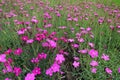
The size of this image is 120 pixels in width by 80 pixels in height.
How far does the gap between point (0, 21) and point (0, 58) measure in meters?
1.81

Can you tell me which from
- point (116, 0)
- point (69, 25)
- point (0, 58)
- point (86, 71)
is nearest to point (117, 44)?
point (69, 25)

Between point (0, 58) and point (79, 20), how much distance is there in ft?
6.32

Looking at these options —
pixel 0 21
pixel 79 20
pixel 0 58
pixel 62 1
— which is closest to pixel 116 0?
pixel 62 1

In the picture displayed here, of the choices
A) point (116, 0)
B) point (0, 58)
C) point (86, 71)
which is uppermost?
point (0, 58)

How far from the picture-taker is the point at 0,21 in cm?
357

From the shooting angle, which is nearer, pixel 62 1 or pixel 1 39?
pixel 1 39

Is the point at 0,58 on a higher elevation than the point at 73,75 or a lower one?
higher

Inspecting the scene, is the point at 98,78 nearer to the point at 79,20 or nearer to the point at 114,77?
the point at 114,77

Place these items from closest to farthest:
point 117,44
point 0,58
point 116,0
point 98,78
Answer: point 0,58 < point 98,78 < point 117,44 < point 116,0

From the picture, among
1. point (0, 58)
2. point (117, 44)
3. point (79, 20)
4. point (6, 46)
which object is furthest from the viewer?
point (79, 20)

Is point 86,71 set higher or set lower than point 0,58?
lower

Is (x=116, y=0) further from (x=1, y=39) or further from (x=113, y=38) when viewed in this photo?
(x=1, y=39)

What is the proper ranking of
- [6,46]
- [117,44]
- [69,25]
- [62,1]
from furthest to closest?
[62,1] → [69,25] → [117,44] → [6,46]

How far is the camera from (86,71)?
87.7 inches
